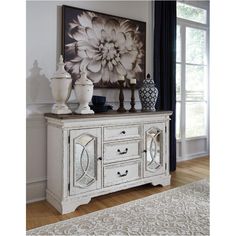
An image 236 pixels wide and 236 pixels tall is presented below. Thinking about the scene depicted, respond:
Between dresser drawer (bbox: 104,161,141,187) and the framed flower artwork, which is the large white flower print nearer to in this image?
the framed flower artwork

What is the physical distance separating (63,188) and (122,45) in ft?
6.04

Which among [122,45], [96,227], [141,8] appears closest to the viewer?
[96,227]

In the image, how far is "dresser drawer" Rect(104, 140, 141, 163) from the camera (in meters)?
2.47

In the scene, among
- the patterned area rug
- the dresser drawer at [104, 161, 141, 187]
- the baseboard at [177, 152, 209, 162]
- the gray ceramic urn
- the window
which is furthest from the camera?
the baseboard at [177, 152, 209, 162]

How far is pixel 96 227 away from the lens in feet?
6.44

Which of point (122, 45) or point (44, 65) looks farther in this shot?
point (122, 45)

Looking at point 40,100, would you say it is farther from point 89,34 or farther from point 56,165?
point 89,34

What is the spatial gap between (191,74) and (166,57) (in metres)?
0.88

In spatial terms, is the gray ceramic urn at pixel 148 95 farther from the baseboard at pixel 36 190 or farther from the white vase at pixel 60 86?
the baseboard at pixel 36 190

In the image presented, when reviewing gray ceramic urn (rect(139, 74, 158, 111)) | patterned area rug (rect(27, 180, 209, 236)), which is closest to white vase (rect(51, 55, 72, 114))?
gray ceramic urn (rect(139, 74, 158, 111))

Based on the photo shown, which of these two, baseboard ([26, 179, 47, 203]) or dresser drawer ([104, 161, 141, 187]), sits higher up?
dresser drawer ([104, 161, 141, 187])

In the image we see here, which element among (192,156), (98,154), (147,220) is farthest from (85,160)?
(192,156)

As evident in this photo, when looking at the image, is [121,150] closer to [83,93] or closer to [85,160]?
[85,160]
